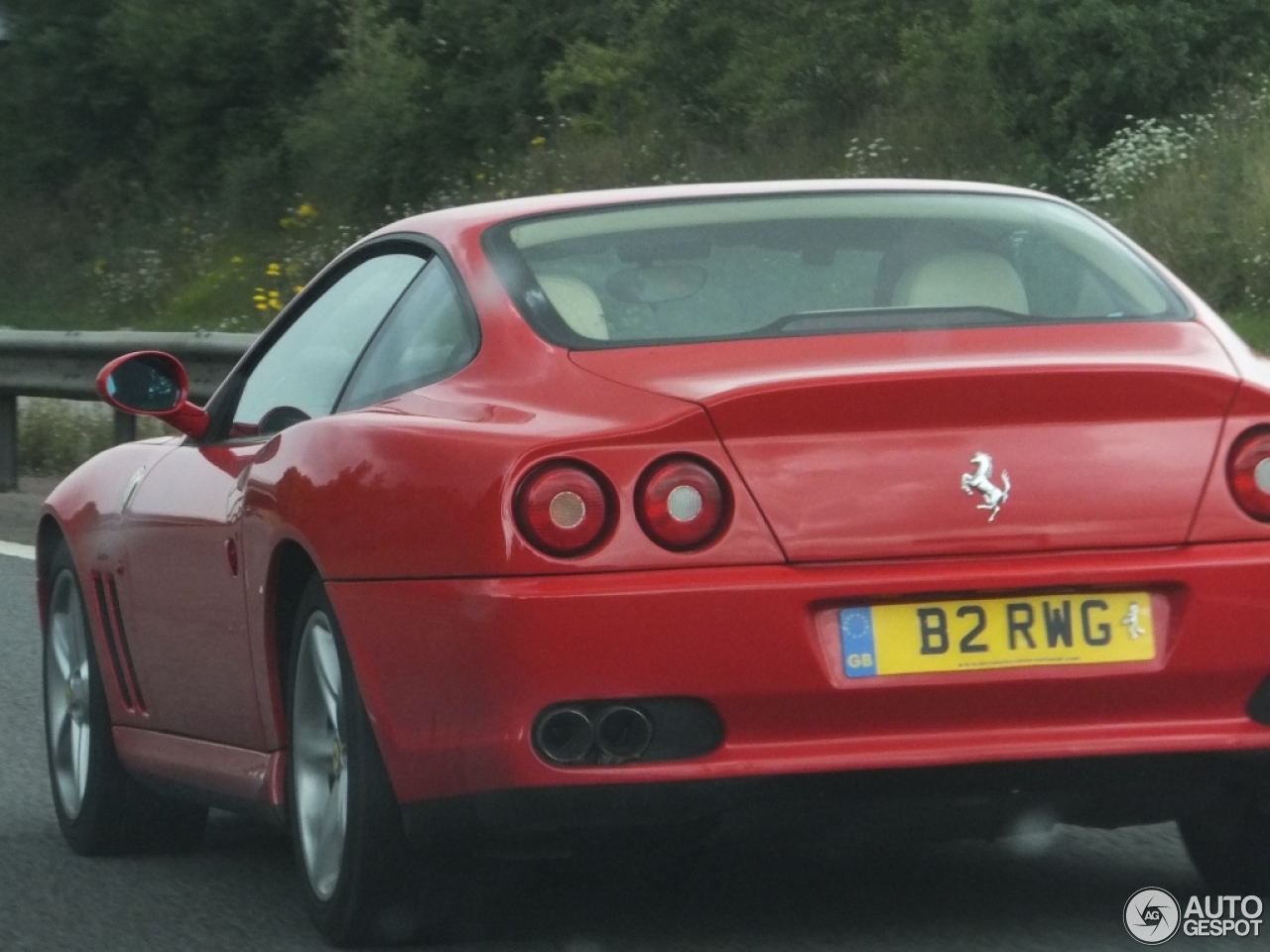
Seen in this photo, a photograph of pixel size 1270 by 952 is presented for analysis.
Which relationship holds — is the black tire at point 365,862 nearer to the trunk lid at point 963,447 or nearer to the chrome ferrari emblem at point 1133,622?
the trunk lid at point 963,447

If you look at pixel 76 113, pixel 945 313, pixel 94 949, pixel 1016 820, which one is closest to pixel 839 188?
pixel 945 313

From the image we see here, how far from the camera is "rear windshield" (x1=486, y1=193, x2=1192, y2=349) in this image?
4.92m

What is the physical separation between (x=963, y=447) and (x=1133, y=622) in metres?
0.37

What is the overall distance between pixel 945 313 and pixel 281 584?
1.29 metres

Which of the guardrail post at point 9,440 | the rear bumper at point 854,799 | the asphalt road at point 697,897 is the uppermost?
the rear bumper at point 854,799

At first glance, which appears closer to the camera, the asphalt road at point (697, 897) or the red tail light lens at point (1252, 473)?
the red tail light lens at point (1252, 473)

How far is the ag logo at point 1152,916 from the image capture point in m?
4.81

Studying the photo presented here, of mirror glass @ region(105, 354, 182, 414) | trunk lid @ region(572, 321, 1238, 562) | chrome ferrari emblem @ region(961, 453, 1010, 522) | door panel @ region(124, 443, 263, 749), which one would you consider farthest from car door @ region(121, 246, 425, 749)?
chrome ferrari emblem @ region(961, 453, 1010, 522)

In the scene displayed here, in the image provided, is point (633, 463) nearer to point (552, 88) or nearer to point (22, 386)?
point (22, 386)

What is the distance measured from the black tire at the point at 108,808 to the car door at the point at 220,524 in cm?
27

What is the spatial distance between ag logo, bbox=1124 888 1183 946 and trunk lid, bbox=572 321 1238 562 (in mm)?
740

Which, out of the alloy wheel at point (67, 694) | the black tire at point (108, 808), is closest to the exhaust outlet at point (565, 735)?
the black tire at point (108, 808)

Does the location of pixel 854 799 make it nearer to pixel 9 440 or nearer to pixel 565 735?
pixel 565 735

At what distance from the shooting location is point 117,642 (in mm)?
6219
